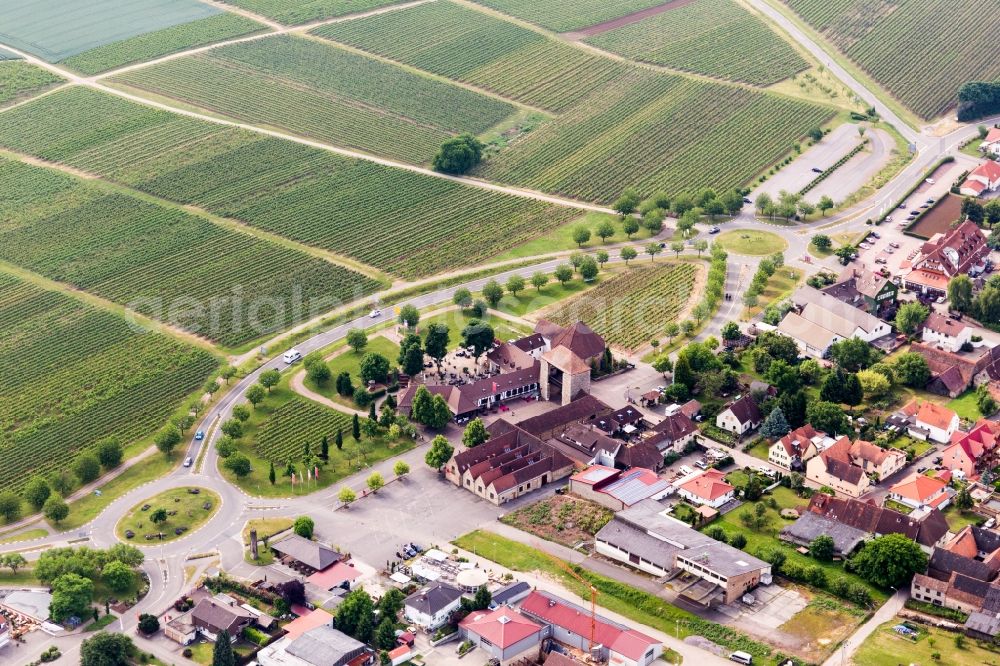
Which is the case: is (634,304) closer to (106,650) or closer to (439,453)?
(439,453)

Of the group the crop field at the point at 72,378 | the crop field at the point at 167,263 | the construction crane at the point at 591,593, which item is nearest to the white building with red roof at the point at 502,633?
the construction crane at the point at 591,593

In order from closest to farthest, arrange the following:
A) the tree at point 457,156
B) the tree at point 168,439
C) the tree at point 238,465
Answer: the tree at point 238,465 < the tree at point 168,439 < the tree at point 457,156

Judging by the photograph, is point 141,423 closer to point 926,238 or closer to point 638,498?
point 638,498

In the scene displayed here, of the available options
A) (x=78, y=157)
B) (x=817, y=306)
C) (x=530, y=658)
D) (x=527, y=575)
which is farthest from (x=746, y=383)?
(x=78, y=157)

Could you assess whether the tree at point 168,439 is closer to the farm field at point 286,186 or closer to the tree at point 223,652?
the tree at point 223,652

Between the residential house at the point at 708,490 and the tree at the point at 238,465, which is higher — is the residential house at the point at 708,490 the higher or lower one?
the higher one

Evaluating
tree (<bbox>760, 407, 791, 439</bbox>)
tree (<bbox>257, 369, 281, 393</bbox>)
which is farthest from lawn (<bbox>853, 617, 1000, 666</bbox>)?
tree (<bbox>257, 369, 281, 393</bbox>)

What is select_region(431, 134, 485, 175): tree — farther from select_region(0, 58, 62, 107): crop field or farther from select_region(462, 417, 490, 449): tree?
select_region(0, 58, 62, 107): crop field
